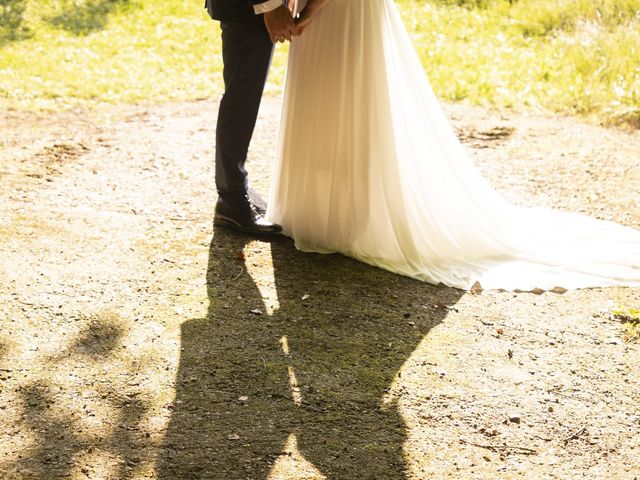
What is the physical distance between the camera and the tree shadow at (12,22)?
8.93m

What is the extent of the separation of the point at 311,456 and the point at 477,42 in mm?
6974

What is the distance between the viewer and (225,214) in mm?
4840

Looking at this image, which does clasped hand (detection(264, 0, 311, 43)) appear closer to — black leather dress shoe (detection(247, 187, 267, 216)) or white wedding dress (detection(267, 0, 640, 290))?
white wedding dress (detection(267, 0, 640, 290))

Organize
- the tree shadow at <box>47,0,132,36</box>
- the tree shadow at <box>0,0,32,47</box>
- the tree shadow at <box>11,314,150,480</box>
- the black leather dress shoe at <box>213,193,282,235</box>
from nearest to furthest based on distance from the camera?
the tree shadow at <box>11,314,150,480</box> < the black leather dress shoe at <box>213,193,282,235</box> < the tree shadow at <box>0,0,32,47</box> < the tree shadow at <box>47,0,132,36</box>

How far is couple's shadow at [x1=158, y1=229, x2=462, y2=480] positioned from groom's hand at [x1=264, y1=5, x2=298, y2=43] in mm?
1184

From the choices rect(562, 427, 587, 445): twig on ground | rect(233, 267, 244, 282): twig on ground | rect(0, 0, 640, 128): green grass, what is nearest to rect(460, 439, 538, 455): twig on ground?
rect(562, 427, 587, 445): twig on ground

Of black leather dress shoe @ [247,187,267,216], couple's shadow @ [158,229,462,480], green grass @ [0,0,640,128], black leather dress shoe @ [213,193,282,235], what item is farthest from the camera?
green grass @ [0,0,640,128]

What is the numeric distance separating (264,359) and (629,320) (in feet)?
5.92

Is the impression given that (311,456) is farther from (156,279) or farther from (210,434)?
(156,279)

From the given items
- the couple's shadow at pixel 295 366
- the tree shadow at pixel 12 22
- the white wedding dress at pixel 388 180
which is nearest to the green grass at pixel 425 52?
the tree shadow at pixel 12 22

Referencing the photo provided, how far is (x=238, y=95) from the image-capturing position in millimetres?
4504

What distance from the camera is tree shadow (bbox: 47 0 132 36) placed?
9.42 metres

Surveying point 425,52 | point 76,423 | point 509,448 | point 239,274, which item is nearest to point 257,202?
point 239,274

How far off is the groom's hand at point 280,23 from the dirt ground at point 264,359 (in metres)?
1.18
